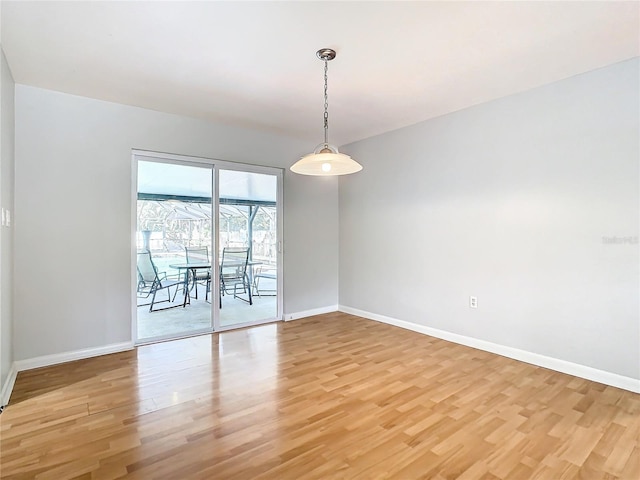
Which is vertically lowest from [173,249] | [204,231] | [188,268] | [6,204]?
[188,268]

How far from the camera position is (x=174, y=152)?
3.91 meters

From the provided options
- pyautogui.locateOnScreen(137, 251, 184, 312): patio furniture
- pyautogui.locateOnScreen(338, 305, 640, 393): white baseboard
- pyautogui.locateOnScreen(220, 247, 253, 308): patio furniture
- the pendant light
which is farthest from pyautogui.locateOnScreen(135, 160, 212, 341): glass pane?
pyautogui.locateOnScreen(338, 305, 640, 393): white baseboard

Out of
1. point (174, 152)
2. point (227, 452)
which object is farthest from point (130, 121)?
point (227, 452)

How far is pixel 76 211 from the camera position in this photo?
336cm

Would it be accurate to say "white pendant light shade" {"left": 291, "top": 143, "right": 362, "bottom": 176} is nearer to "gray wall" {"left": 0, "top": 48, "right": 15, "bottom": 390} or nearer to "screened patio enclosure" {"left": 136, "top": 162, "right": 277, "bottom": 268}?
"screened patio enclosure" {"left": 136, "top": 162, "right": 277, "bottom": 268}

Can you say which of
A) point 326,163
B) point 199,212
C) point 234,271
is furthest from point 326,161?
point 234,271

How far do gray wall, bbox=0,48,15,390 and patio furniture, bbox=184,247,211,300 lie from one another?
5.41 ft

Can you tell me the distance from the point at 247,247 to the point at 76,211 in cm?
193

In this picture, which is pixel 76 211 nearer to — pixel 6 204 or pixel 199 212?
pixel 6 204

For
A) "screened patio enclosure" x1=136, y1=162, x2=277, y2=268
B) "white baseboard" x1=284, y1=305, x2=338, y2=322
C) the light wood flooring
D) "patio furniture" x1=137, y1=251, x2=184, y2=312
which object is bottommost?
the light wood flooring

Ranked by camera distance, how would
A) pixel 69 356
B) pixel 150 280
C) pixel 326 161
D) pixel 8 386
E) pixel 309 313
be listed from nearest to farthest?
pixel 326 161
pixel 8 386
pixel 69 356
pixel 150 280
pixel 309 313

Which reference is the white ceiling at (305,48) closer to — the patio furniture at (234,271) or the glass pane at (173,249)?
the glass pane at (173,249)

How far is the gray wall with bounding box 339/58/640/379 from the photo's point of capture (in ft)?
8.93

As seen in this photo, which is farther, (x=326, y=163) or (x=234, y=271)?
(x=234, y=271)
